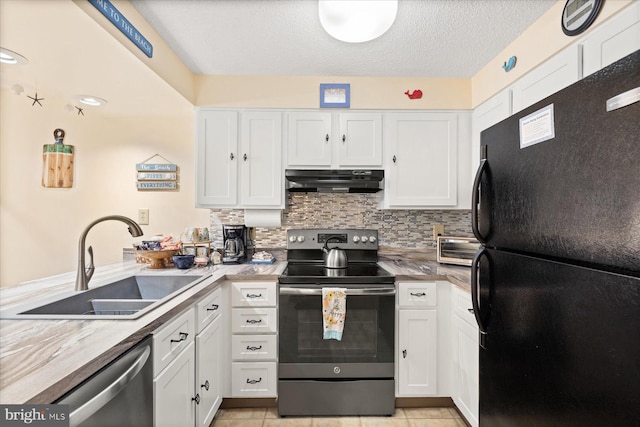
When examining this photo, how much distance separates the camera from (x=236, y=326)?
6.42 feet

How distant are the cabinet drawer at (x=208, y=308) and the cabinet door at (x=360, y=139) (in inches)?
50.6

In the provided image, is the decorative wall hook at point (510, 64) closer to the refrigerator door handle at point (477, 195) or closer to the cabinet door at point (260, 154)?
the refrigerator door handle at point (477, 195)

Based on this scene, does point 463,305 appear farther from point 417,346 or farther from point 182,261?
point 182,261

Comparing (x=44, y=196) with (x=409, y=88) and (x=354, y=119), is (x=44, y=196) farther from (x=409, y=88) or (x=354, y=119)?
(x=409, y=88)

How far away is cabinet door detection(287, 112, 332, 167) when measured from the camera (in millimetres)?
2311

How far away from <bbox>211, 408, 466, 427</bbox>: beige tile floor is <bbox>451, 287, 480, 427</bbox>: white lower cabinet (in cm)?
15

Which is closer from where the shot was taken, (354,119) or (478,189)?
(478,189)

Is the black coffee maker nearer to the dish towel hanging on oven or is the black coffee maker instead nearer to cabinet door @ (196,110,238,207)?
cabinet door @ (196,110,238,207)

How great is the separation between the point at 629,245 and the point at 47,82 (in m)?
2.57

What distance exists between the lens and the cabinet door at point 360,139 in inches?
91.4

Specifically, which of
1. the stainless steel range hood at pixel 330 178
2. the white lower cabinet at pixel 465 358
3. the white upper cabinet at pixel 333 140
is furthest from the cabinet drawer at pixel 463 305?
the white upper cabinet at pixel 333 140

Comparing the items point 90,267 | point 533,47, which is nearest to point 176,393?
point 90,267

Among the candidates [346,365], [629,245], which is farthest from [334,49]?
[346,365]

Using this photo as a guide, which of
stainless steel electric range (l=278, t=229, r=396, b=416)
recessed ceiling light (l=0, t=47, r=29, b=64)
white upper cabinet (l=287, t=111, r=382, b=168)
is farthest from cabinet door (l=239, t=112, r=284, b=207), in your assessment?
recessed ceiling light (l=0, t=47, r=29, b=64)
